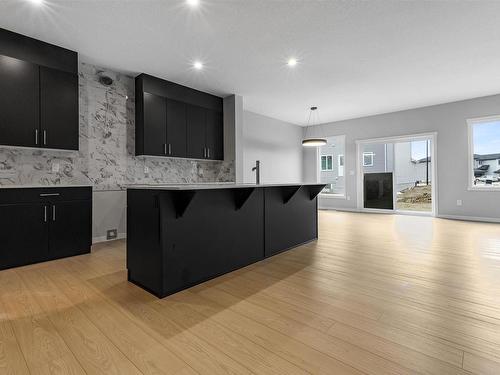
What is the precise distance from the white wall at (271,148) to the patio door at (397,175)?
2098 millimetres

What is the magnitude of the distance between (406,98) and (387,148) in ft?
6.07

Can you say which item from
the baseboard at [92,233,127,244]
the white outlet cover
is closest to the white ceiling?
the white outlet cover

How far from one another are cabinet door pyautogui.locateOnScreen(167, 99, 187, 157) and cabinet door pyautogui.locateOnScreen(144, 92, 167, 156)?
0.30 feet

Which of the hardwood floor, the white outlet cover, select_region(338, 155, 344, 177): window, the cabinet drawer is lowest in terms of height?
the hardwood floor

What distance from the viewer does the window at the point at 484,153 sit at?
5.87 metres

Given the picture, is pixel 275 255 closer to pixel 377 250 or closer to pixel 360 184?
pixel 377 250

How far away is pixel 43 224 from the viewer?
10.4 feet

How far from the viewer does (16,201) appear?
296cm

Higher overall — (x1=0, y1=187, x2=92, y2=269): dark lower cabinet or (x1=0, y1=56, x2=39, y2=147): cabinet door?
(x1=0, y1=56, x2=39, y2=147): cabinet door

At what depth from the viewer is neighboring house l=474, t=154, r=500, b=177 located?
231 inches

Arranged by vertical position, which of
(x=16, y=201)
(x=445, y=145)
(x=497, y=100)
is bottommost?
(x=16, y=201)

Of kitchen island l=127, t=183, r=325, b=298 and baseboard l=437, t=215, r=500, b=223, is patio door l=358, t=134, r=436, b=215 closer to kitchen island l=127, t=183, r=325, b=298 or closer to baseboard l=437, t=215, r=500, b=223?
baseboard l=437, t=215, r=500, b=223

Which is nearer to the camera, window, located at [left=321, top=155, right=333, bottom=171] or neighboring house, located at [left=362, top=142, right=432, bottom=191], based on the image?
neighboring house, located at [left=362, top=142, right=432, bottom=191]

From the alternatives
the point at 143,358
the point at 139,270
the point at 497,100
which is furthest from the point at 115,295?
the point at 497,100
